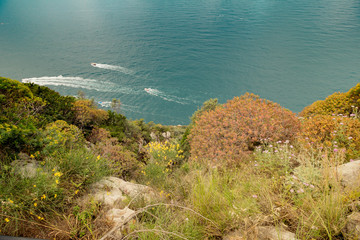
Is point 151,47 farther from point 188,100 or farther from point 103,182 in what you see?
point 103,182

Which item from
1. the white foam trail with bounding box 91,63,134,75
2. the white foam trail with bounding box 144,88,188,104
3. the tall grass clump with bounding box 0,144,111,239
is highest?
the tall grass clump with bounding box 0,144,111,239

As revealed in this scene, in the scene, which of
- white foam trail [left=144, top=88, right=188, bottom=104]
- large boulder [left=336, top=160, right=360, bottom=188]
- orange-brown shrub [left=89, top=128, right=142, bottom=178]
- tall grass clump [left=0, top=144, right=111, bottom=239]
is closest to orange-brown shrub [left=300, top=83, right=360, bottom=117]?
large boulder [left=336, top=160, right=360, bottom=188]

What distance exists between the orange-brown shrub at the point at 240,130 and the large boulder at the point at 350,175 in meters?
4.17

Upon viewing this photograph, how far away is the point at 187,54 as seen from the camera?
118m

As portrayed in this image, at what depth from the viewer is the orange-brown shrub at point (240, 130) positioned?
8164mm

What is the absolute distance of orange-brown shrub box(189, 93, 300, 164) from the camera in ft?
26.8

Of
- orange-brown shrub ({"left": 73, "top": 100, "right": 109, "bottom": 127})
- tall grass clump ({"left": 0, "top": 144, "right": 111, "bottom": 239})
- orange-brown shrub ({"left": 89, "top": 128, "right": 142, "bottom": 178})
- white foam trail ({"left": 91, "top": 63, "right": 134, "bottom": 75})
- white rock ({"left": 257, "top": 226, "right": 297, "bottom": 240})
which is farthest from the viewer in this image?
white foam trail ({"left": 91, "top": 63, "right": 134, "bottom": 75})

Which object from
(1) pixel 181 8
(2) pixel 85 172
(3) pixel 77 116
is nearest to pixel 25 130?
(2) pixel 85 172

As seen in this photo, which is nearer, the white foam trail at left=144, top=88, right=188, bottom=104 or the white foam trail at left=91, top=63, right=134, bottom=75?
the white foam trail at left=144, top=88, right=188, bottom=104

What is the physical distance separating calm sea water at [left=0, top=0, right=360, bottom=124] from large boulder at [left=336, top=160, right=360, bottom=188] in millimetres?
72741

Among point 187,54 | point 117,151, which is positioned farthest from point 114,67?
point 117,151

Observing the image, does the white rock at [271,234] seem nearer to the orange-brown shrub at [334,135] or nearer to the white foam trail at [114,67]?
the orange-brown shrub at [334,135]

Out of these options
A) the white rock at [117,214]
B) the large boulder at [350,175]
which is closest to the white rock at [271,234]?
the large boulder at [350,175]

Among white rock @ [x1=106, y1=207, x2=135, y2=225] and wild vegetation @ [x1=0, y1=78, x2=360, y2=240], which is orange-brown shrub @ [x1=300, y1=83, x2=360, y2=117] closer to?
wild vegetation @ [x1=0, y1=78, x2=360, y2=240]
